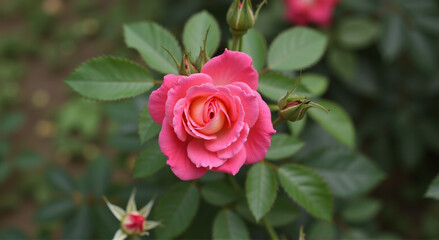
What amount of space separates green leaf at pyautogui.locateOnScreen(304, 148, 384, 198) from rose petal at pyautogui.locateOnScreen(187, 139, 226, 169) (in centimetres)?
65

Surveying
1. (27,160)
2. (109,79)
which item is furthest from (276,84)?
(27,160)

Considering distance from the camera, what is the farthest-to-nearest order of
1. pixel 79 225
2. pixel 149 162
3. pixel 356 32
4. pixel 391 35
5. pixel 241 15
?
pixel 356 32
pixel 391 35
pixel 79 225
pixel 149 162
pixel 241 15

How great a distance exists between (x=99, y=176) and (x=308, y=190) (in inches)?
37.0

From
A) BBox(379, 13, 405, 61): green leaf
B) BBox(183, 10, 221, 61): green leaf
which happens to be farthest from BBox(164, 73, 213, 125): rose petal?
BBox(379, 13, 405, 61): green leaf

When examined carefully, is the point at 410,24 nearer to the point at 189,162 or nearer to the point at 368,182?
the point at 368,182

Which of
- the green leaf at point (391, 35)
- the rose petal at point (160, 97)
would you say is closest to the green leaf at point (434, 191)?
the rose petal at point (160, 97)

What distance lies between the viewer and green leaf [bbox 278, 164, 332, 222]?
1.00 meters

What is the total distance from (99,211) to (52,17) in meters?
3.39

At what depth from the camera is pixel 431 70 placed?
1982 mm

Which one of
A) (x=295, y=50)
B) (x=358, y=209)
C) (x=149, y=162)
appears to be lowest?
(x=358, y=209)

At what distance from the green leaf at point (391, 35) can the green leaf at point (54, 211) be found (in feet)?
5.49

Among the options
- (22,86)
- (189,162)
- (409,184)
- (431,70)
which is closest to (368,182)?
(189,162)

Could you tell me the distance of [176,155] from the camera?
772 mm

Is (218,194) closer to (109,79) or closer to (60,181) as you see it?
(109,79)
